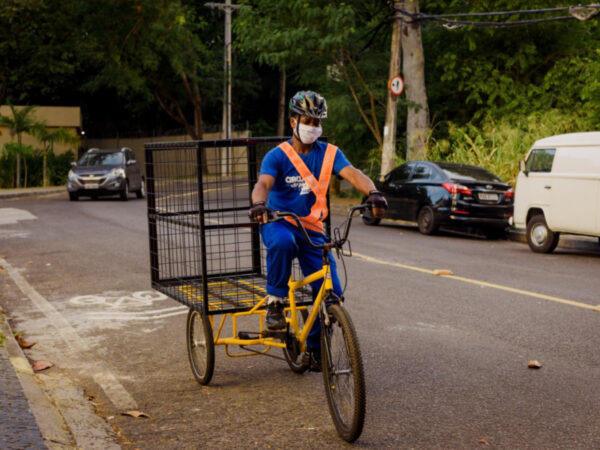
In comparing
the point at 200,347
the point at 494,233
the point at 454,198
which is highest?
the point at 454,198

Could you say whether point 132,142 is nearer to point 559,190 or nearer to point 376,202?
point 559,190

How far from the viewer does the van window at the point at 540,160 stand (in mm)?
14359

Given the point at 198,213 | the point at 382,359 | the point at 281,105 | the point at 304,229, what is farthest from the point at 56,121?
the point at 304,229

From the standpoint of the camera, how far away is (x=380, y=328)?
7.71 m

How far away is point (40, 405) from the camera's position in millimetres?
5258

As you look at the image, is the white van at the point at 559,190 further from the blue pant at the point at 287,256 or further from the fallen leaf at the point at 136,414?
the fallen leaf at the point at 136,414

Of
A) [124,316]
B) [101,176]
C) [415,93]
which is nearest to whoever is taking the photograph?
[124,316]

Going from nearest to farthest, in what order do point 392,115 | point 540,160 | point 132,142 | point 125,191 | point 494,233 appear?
1. point 540,160
2. point 494,233
3. point 392,115
4. point 125,191
5. point 132,142

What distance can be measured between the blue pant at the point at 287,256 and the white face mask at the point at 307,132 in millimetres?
557

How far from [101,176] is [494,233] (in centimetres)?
1421

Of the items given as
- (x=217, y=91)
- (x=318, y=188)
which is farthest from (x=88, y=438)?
(x=217, y=91)

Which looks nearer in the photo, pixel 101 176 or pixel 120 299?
pixel 120 299

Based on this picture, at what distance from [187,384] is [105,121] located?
53361mm

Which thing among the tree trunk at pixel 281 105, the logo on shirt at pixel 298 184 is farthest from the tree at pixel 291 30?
the tree trunk at pixel 281 105
